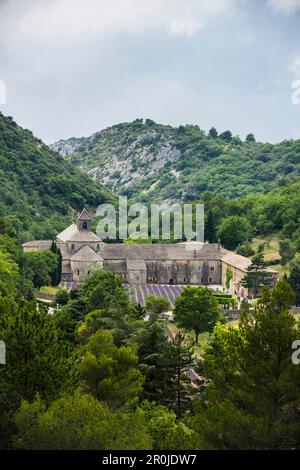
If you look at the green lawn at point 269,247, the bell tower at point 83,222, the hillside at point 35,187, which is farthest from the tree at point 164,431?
the hillside at point 35,187

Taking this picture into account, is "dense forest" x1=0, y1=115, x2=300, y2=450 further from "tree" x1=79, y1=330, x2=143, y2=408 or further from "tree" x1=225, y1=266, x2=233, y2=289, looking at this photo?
"tree" x1=225, y1=266, x2=233, y2=289

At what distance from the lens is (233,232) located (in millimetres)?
94625

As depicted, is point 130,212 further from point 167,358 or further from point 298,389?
point 298,389

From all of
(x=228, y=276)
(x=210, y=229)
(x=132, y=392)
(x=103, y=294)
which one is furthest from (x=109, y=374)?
(x=210, y=229)

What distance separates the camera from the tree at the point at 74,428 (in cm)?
1589

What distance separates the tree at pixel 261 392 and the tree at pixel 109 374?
17.0ft

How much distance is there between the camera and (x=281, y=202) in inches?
4023

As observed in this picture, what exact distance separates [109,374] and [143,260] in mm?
53183

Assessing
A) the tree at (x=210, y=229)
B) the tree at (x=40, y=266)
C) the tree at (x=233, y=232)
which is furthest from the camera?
the tree at (x=210, y=229)

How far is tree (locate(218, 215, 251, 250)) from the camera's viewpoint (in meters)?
94.4

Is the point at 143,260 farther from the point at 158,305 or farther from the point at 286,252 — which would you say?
the point at 158,305

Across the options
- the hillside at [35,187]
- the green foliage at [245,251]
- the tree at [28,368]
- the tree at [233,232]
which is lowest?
the tree at [28,368]

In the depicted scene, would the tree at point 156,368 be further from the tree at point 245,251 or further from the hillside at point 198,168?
the hillside at point 198,168

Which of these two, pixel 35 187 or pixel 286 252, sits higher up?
pixel 35 187
